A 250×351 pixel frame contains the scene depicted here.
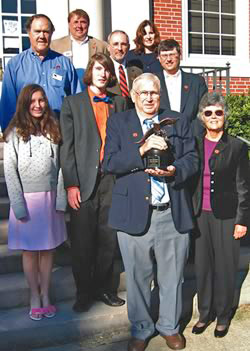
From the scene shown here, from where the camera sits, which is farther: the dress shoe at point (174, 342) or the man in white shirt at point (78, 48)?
the man in white shirt at point (78, 48)

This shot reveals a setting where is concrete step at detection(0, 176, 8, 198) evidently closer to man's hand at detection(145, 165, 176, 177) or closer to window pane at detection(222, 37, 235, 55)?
man's hand at detection(145, 165, 176, 177)

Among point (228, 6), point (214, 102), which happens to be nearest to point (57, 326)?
point (214, 102)

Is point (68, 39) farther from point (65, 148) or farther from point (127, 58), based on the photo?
point (65, 148)

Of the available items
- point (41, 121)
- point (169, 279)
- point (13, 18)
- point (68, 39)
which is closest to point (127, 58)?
point (68, 39)

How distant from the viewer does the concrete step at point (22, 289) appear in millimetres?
3801

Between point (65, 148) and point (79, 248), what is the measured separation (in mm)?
807

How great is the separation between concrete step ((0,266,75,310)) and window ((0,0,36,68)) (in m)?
5.04

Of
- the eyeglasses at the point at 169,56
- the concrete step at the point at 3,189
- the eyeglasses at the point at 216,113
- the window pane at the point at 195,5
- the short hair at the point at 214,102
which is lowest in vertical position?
the concrete step at the point at 3,189

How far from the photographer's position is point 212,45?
984 cm

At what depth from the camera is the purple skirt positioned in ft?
11.3

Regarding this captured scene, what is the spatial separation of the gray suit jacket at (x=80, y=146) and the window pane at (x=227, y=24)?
736 cm

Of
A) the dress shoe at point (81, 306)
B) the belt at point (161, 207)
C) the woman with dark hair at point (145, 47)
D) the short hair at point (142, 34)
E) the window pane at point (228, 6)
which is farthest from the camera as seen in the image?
the window pane at point (228, 6)

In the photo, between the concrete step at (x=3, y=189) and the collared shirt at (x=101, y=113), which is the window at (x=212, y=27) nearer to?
the concrete step at (x=3, y=189)

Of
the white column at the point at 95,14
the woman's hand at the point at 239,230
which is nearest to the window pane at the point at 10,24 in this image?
the white column at the point at 95,14
